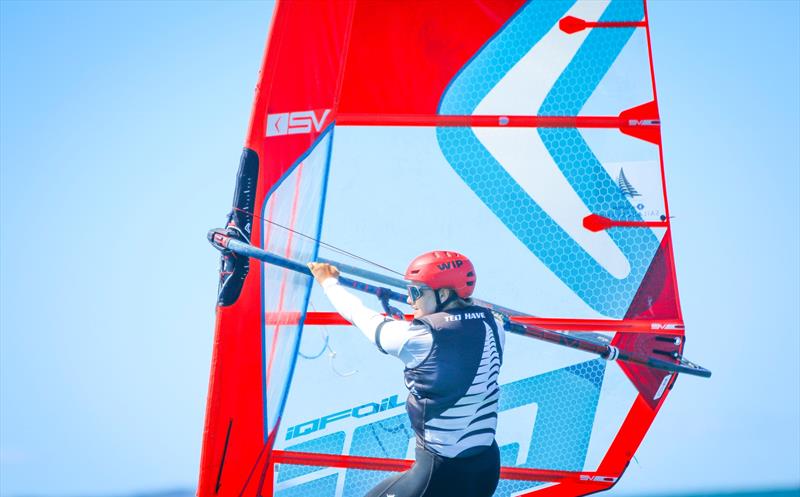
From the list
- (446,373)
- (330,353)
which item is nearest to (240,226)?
(330,353)

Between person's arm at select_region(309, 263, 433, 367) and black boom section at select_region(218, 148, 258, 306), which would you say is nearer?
person's arm at select_region(309, 263, 433, 367)

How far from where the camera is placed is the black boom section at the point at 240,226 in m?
3.87

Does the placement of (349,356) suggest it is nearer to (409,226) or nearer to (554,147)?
(409,226)

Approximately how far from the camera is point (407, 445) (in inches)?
164

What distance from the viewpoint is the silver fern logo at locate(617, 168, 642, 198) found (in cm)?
408

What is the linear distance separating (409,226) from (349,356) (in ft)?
2.10

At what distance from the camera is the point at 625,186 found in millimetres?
4086

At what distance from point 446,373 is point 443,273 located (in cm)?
35

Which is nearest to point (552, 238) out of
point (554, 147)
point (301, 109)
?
point (554, 147)

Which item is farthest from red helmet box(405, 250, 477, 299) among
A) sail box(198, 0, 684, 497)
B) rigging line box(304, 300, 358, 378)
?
rigging line box(304, 300, 358, 378)

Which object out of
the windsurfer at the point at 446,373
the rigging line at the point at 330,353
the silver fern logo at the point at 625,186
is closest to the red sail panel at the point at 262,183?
the rigging line at the point at 330,353

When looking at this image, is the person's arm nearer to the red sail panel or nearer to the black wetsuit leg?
the black wetsuit leg

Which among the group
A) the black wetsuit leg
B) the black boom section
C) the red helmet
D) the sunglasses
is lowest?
the black wetsuit leg

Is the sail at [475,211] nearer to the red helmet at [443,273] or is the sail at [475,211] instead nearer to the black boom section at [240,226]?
the black boom section at [240,226]
